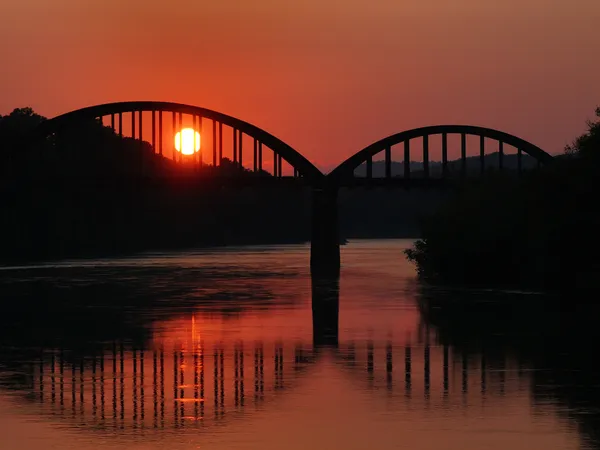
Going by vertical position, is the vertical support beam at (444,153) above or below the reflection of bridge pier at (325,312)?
above

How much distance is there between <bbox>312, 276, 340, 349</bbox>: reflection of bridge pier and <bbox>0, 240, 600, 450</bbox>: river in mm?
155

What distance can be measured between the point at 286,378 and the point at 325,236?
93470 millimetres

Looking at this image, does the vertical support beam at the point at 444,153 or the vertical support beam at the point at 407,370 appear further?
the vertical support beam at the point at 444,153

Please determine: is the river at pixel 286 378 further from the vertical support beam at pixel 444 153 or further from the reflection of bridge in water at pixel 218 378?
the vertical support beam at pixel 444 153

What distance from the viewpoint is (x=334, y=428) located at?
84.7ft

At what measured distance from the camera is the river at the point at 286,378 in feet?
82.3

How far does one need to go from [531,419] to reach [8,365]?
1523cm

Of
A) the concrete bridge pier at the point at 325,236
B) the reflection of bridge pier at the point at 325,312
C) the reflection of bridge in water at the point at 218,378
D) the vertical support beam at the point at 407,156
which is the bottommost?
the reflection of bridge in water at the point at 218,378

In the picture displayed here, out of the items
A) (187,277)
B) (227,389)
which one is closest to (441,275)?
(187,277)

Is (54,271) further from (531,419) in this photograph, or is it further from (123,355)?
(531,419)

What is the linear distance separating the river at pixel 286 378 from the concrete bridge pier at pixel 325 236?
170 feet

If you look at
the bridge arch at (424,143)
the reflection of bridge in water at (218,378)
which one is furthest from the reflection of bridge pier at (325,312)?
the bridge arch at (424,143)

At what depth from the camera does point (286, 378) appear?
33.5m

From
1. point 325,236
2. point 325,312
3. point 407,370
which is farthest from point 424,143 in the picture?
point 407,370
